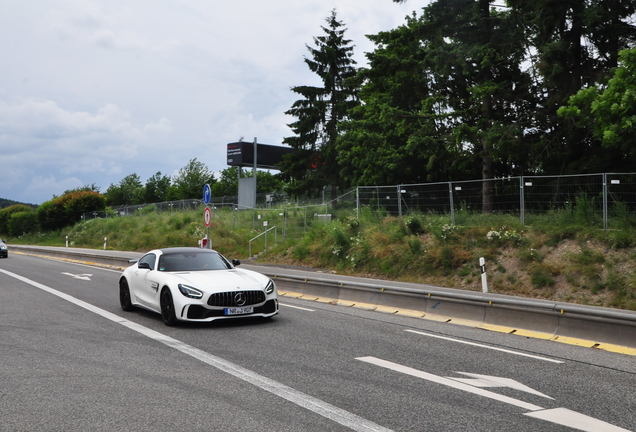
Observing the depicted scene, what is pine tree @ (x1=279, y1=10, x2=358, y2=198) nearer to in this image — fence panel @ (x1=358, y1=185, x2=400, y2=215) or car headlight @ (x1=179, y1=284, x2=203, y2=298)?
fence panel @ (x1=358, y1=185, x2=400, y2=215)

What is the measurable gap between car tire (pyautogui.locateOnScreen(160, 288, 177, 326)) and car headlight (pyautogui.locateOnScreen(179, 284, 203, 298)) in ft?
0.93

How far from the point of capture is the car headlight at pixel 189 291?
374 inches

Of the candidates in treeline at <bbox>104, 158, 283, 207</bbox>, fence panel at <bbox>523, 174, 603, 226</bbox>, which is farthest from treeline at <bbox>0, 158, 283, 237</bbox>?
fence panel at <bbox>523, 174, 603, 226</bbox>

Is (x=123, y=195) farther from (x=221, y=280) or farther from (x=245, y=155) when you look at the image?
(x=221, y=280)

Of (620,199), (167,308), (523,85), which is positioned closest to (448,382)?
(167,308)

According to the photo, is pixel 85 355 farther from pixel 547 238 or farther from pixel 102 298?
pixel 547 238

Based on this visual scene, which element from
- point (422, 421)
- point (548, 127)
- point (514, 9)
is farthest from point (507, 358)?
point (514, 9)

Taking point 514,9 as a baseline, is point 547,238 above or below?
below

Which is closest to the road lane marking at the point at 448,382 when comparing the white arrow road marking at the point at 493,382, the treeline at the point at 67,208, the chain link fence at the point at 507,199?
the white arrow road marking at the point at 493,382

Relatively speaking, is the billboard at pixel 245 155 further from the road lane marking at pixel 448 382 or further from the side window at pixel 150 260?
the road lane marking at pixel 448 382

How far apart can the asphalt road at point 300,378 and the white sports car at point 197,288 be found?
0.91ft

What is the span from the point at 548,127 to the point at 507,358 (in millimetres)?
20331

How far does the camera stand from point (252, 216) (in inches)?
1371

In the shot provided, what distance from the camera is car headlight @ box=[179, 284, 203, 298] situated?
9508 mm
